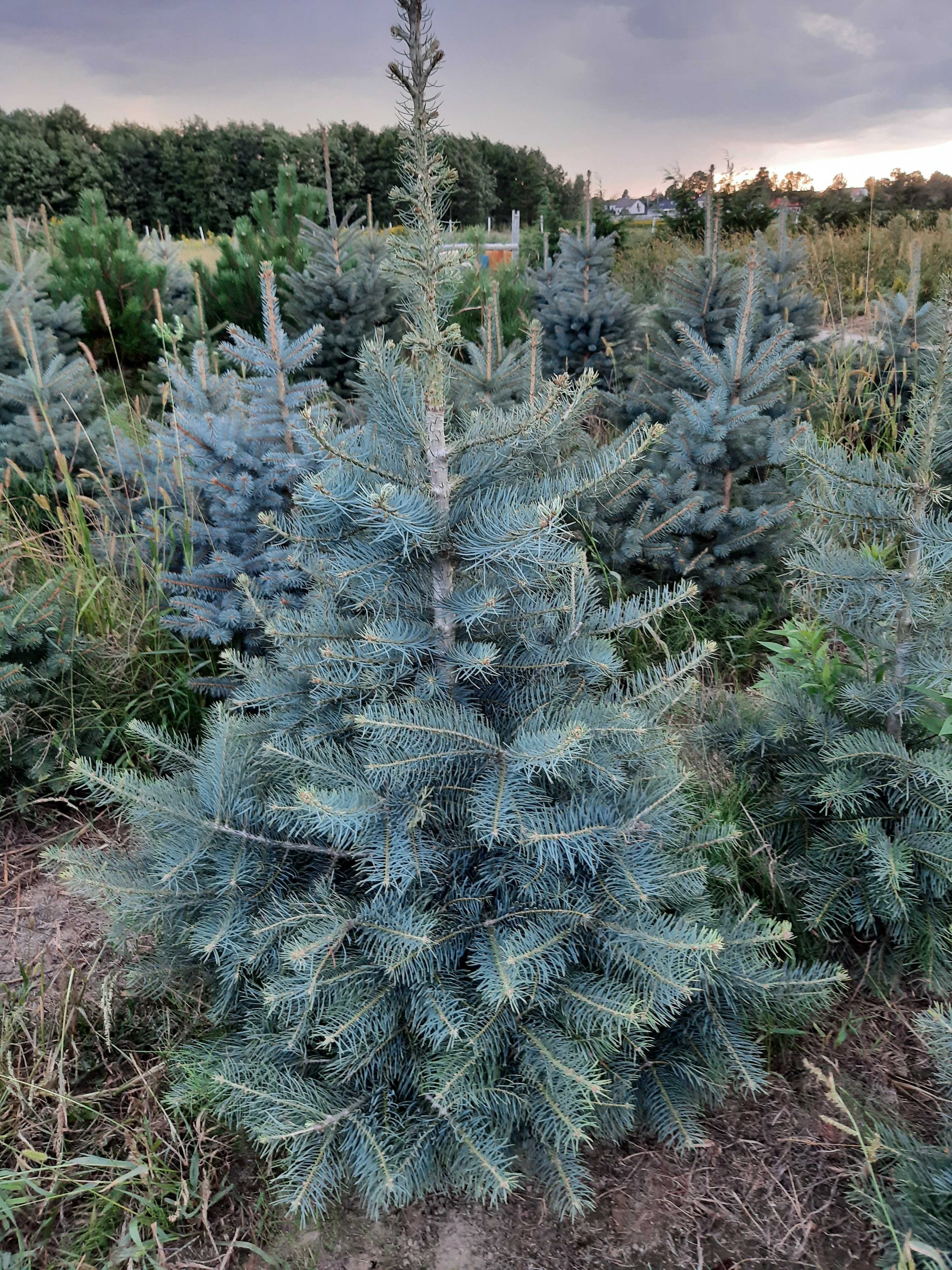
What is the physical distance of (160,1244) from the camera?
1.59 metres

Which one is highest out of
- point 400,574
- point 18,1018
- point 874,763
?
point 400,574

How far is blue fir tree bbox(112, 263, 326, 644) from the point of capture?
3025 millimetres

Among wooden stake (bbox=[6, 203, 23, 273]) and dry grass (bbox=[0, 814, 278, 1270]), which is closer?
dry grass (bbox=[0, 814, 278, 1270])

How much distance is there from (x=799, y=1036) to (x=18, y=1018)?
1947 millimetres

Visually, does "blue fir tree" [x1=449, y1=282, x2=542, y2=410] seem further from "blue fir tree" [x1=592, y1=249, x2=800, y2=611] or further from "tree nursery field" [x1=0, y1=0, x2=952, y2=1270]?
"tree nursery field" [x1=0, y1=0, x2=952, y2=1270]

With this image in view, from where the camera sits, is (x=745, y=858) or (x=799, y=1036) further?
(x=745, y=858)

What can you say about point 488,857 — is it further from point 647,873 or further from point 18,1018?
point 18,1018

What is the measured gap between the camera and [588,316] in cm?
529

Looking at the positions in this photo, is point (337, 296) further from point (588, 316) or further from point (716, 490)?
point (716, 490)

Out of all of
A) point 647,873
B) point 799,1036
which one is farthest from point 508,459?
point 799,1036

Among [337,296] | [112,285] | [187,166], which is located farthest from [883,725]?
[187,166]

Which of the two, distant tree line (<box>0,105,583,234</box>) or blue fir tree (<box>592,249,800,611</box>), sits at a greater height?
distant tree line (<box>0,105,583,234</box>)

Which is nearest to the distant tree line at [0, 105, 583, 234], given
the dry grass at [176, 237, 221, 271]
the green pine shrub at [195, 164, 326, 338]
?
the dry grass at [176, 237, 221, 271]

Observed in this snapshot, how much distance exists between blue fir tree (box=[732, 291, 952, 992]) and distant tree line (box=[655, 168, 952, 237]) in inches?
178
